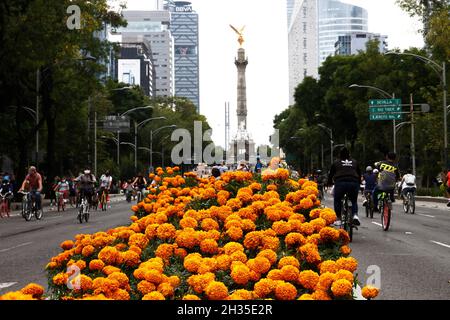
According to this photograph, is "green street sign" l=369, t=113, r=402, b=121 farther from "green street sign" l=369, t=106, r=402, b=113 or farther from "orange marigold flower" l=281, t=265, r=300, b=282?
"orange marigold flower" l=281, t=265, r=300, b=282

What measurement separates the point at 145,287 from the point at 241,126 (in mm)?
121784

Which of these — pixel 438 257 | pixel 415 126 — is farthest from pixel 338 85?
pixel 438 257

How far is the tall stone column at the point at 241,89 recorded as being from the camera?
398 feet

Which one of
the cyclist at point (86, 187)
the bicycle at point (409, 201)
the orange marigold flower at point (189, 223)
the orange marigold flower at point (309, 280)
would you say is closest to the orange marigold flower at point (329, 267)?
the orange marigold flower at point (309, 280)

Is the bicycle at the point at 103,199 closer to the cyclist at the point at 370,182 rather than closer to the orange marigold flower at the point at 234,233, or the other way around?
the cyclist at the point at 370,182

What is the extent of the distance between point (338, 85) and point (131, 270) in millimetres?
74258

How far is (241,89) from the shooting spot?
122m

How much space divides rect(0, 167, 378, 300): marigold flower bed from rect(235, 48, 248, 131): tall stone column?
114 metres

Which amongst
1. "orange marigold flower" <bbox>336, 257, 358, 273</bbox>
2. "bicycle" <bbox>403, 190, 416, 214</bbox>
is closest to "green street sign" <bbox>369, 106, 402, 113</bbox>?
"bicycle" <bbox>403, 190, 416, 214</bbox>

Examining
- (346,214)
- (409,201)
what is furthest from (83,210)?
(346,214)

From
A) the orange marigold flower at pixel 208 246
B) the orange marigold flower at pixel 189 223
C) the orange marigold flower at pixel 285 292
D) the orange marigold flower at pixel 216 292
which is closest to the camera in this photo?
the orange marigold flower at pixel 216 292

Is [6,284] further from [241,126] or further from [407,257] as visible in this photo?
[241,126]
